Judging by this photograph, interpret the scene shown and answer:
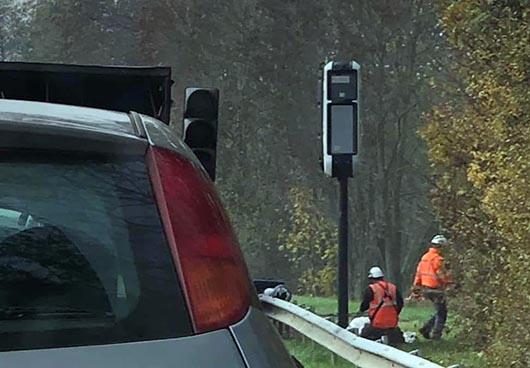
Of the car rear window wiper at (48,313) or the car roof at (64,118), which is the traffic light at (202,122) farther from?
the car rear window wiper at (48,313)

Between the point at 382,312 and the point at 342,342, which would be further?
the point at 382,312

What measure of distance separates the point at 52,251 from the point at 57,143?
23 centimetres

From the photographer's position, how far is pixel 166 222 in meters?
2.13

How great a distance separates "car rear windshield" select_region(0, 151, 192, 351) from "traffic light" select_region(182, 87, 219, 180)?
16.0ft

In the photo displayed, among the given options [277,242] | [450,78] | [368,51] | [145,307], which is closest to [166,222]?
[145,307]

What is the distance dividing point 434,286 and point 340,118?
21.5 feet

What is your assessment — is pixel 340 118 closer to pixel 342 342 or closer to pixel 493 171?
pixel 493 171

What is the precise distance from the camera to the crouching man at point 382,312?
12086 millimetres

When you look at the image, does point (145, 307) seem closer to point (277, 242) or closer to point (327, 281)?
point (327, 281)

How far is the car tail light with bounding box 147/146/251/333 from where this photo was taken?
6.88 feet

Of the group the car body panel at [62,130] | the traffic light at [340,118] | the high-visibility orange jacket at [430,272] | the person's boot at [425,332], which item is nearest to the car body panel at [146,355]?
the car body panel at [62,130]

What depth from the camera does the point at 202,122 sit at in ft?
23.8

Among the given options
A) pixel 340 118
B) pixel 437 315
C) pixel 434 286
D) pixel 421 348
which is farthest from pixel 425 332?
pixel 340 118

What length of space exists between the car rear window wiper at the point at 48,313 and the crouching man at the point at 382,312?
9.98 m
